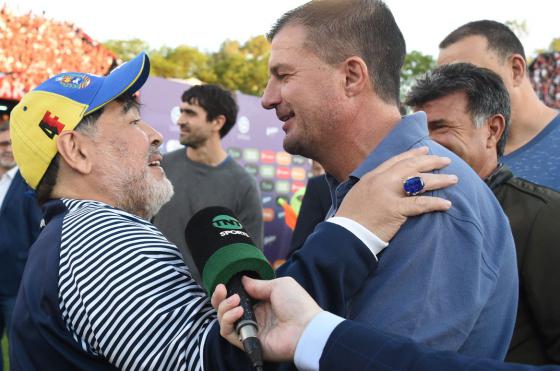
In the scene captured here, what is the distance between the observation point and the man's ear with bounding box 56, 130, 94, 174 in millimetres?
1985

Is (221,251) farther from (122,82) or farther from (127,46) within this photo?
(127,46)

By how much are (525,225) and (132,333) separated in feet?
4.69

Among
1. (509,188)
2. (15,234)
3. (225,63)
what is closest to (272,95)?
(509,188)

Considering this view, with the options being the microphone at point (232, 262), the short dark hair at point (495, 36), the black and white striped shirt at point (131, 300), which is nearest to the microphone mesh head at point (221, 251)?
the microphone at point (232, 262)

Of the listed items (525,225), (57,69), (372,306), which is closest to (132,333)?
(372,306)

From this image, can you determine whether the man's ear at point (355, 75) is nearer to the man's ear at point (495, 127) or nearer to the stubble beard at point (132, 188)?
the stubble beard at point (132, 188)

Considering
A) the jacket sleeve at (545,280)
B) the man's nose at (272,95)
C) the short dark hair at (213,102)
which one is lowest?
the short dark hair at (213,102)

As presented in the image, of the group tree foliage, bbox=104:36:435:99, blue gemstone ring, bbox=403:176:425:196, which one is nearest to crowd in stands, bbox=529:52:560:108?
blue gemstone ring, bbox=403:176:425:196

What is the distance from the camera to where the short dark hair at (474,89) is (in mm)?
2543

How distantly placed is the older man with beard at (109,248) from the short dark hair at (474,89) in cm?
124

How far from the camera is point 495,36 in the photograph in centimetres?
339

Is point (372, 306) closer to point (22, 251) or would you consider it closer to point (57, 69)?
point (22, 251)

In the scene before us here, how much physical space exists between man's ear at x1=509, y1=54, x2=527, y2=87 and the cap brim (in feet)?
7.36

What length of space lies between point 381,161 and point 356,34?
42cm
